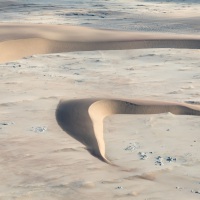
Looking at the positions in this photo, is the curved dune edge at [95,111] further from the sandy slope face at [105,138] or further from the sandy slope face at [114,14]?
the sandy slope face at [114,14]

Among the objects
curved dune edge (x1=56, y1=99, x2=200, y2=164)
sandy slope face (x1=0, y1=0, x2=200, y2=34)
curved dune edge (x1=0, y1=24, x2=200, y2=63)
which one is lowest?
sandy slope face (x1=0, y1=0, x2=200, y2=34)

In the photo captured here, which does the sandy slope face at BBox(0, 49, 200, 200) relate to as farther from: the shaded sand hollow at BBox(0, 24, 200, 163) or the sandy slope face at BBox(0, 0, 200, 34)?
the sandy slope face at BBox(0, 0, 200, 34)

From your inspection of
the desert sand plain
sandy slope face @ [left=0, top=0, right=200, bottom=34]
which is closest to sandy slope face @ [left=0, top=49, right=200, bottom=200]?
the desert sand plain

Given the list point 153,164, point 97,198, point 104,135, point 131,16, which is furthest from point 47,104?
point 131,16

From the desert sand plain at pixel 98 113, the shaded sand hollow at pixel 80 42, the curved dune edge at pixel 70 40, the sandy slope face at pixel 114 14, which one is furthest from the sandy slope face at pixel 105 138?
the sandy slope face at pixel 114 14

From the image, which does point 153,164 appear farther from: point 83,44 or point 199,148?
point 83,44

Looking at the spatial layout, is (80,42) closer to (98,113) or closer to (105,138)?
(98,113)

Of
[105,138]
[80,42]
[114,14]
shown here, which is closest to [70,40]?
[80,42]
